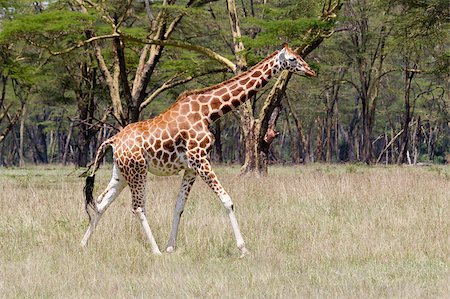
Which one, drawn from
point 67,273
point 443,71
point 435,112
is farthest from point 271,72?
point 435,112

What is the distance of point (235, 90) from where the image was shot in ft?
26.5

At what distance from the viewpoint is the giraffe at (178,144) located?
7.52 metres

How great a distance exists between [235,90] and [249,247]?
5.84 feet

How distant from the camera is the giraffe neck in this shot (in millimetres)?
7914

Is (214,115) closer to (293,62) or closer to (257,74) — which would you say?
(257,74)

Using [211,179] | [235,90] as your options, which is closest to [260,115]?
[235,90]

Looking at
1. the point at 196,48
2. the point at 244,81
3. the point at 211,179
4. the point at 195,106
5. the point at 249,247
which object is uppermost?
the point at 196,48

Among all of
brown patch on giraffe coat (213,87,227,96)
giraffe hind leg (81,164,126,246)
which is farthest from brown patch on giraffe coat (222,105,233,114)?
giraffe hind leg (81,164,126,246)

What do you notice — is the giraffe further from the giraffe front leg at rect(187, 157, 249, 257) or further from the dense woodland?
the dense woodland

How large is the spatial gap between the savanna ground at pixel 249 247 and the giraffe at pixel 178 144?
46cm

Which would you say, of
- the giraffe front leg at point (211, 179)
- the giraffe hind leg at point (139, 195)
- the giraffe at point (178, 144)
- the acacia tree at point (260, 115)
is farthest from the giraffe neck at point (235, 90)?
the acacia tree at point (260, 115)

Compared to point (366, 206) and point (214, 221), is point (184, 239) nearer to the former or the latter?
point (214, 221)

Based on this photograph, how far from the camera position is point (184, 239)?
8.19 metres

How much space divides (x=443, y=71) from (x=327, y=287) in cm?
2157
